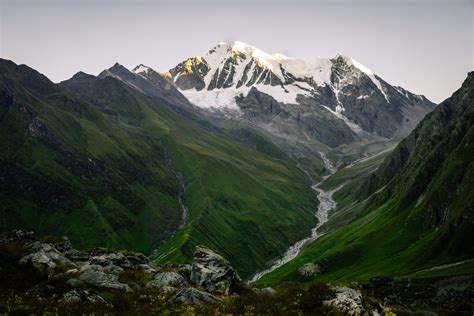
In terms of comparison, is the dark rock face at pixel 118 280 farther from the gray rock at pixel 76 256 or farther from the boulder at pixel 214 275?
the gray rock at pixel 76 256

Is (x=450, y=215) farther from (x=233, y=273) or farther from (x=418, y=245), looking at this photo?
(x=233, y=273)

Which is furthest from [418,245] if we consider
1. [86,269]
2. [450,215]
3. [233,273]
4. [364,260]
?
[86,269]

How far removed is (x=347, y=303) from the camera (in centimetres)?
2856

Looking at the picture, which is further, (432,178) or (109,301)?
(432,178)

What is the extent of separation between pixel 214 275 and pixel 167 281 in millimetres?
5165

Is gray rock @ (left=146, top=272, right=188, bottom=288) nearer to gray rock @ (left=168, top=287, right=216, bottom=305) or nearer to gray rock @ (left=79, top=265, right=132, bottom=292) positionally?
gray rock @ (left=79, top=265, right=132, bottom=292)

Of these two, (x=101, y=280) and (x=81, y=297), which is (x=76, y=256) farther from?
(x=81, y=297)

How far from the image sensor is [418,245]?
134 metres

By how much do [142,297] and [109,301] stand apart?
94.5 inches

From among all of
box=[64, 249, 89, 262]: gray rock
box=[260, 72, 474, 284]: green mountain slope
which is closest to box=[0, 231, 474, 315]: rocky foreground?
box=[64, 249, 89, 262]: gray rock

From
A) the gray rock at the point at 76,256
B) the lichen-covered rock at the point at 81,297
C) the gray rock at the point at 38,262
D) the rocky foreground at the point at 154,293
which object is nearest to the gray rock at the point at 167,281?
the rocky foreground at the point at 154,293

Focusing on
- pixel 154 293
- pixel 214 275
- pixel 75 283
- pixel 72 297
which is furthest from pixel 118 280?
pixel 72 297

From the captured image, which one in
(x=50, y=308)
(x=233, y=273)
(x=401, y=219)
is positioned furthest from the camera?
(x=401, y=219)

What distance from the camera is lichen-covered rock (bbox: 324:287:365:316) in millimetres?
27953
